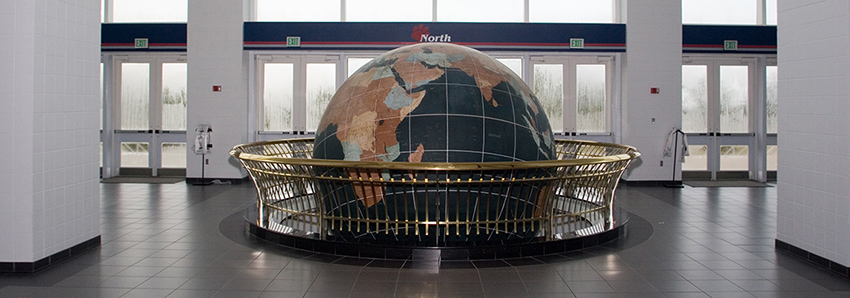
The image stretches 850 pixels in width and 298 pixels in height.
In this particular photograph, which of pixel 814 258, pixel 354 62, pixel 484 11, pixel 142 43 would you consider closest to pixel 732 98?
pixel 484 11

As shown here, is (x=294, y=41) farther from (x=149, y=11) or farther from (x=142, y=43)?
(x=149, y=11)

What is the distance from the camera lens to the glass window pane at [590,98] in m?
11.5

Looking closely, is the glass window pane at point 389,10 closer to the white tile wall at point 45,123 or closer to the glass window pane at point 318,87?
the glass window pane at point 318,87

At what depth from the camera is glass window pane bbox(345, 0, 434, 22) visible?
38.2ft

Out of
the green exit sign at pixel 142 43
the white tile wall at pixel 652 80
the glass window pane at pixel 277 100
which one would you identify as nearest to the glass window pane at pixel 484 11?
the white tile wall at pixel 652 80

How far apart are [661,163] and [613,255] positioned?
6.41 meters

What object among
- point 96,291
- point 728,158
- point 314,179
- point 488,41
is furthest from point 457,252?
point 728,158

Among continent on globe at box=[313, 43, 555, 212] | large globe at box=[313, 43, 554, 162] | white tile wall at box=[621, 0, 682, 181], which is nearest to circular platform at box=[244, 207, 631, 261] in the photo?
continent on globe at box=[313, 43, 555, 212]

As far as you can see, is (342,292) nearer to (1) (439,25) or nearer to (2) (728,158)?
(1) (439,25)

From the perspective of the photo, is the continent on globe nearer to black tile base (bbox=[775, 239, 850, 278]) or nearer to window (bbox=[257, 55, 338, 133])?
black tile base (bbox=[775, 239, 850, 278])

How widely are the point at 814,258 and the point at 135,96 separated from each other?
11.4 metres

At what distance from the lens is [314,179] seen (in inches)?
200

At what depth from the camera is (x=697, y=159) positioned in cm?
1187

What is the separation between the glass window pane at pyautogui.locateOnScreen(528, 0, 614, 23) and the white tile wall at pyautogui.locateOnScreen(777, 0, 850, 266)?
6511 mm
